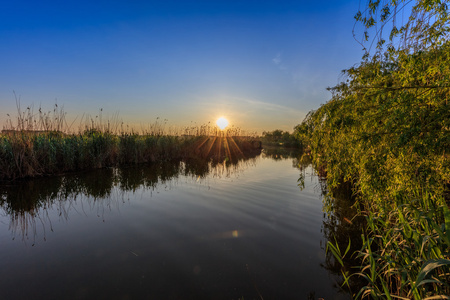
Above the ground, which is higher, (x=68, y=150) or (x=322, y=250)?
(x=68, y=150)

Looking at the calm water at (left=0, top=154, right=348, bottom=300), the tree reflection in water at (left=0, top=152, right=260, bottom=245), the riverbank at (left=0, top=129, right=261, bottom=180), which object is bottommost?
the calm water at (left=0, top=154, right=348, bottom=300)

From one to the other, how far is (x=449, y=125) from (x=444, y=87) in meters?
0.58

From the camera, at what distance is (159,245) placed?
508 cm

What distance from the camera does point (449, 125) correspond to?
2953 millimetres

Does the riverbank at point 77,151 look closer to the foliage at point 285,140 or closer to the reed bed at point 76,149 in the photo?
the reed bed at point 76,149

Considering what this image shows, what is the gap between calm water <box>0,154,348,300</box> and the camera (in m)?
3.65

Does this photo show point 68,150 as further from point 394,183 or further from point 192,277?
point 394,183

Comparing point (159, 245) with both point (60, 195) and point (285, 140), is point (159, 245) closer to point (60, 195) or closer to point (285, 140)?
point (60, 195)

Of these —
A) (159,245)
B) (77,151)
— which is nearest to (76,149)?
(77,151)

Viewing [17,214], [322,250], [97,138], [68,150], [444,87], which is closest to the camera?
[444,87]

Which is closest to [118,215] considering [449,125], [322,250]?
[322,250]

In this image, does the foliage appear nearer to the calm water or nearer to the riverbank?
the riverbank

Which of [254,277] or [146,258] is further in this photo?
[146,258]

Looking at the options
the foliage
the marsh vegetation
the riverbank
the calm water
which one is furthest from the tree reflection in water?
the foliage
